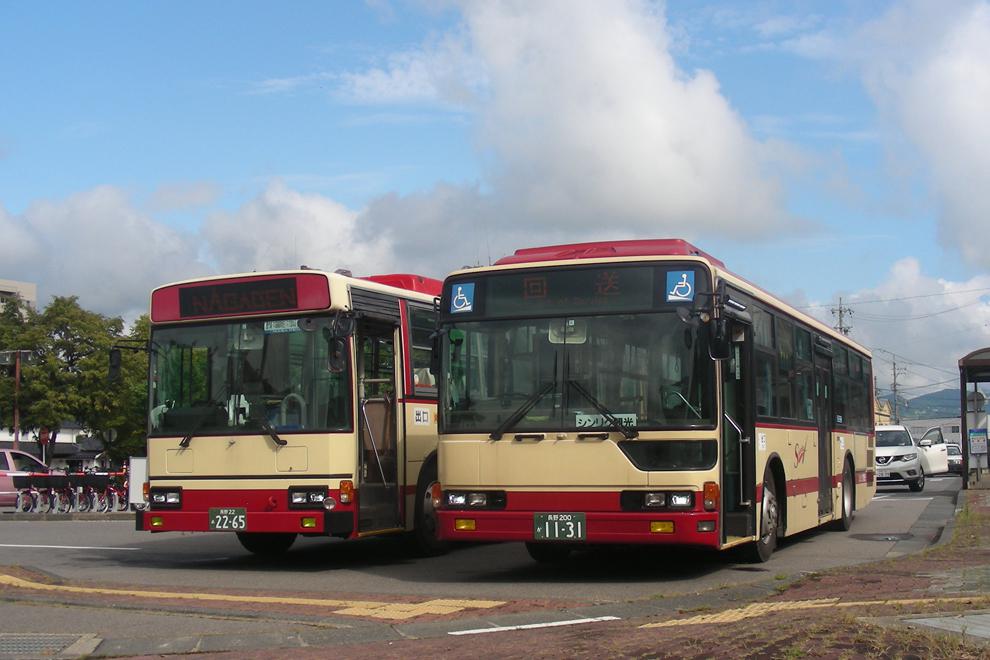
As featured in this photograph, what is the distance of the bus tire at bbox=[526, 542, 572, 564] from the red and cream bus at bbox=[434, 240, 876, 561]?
2029 mm

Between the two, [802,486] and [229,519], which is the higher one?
[802,486]

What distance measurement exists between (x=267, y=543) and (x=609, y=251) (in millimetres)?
6475

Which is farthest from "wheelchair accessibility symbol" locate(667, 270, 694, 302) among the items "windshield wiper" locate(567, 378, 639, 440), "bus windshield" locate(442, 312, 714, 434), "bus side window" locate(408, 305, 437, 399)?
"bus side window" locate(408, 305, 437, 399)

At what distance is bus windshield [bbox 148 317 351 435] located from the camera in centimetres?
1362

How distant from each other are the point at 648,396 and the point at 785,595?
226 centimetres

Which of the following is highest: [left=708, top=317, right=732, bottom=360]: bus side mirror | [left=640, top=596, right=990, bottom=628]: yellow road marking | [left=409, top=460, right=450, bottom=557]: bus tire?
[left=708, top=317, right=732, bottom=360]: bus side mirror

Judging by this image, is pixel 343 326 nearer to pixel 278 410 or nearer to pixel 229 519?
pixel 278 410

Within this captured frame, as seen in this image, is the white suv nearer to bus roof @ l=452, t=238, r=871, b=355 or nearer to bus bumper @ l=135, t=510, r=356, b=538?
bus roof @ l=452, t=238, r=871, b=355

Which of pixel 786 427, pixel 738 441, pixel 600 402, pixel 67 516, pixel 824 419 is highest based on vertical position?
pixel 600 402

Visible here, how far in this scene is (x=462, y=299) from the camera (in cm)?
1269

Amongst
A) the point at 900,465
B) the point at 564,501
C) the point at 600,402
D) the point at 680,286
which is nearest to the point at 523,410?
the point at 600,402

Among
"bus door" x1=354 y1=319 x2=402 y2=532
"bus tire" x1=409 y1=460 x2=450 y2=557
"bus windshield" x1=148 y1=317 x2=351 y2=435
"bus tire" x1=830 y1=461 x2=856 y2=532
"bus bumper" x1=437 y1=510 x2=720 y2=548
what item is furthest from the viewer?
"bus tire" x1=830 y1=461 x2=856 y2=532

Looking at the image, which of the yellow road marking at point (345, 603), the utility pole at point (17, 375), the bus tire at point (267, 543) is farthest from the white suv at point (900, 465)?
the utility pole at point (17, 375)

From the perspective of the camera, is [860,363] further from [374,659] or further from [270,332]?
[374,659]
